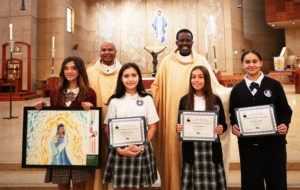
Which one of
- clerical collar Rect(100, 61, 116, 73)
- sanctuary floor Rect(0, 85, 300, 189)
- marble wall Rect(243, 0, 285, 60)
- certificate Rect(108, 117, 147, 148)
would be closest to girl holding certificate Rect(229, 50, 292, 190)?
certificate Rect(108, 117, 147, 148)

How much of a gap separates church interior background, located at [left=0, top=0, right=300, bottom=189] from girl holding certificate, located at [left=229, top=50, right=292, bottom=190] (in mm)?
10634

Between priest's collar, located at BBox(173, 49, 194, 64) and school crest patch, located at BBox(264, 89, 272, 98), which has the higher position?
Result: priest's collar, located at BBox(173, 49, 194, 64)

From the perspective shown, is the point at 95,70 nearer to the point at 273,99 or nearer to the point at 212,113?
the point at 212,113

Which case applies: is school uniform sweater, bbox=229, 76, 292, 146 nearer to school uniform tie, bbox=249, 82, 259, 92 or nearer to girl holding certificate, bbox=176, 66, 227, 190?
school uniform tie, bbox=249, 82, 259, 92

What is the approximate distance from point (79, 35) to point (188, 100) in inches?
601

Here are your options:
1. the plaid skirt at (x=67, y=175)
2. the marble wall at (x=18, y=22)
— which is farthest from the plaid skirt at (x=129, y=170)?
the marble wall at (x=18, y=22)

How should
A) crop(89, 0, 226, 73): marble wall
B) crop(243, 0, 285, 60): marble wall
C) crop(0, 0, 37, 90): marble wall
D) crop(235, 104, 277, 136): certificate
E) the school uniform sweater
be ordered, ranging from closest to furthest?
crop(235, 104, 277, 136): certificate < the school uniform sweater < crop(0, 0, 37, 90): marble wall < crop(89, 0, 226, 73): marble wall < crop(243, 0, 285, 60): marble wall

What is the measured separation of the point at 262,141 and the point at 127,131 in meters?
1.23

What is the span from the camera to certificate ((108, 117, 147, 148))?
A: 202cm

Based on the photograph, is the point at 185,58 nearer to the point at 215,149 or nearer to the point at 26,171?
the point at 215,149

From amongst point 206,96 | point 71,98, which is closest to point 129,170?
point 71,98

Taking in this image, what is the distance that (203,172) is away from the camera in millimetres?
2152

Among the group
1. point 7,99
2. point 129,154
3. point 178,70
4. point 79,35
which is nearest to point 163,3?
point 79,35

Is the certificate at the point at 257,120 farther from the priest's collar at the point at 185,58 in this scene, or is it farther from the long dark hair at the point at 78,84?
the long dark hair at the point at 78,84
